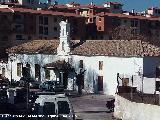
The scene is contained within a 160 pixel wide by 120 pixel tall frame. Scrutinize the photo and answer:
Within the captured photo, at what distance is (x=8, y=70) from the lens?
209ft

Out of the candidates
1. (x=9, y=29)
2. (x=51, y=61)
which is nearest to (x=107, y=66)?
(x=51, y=61)

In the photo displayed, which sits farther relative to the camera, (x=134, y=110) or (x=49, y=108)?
(x=134, y=110)

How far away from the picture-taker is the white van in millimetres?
20688

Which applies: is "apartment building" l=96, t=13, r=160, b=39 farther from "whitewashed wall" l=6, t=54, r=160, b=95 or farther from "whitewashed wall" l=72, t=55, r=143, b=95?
"whitewashed wall" l=72, t=55, r=143, b=95

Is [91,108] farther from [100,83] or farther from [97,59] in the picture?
[97,59]

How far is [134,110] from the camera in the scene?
28516 mm

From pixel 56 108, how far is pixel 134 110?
8.68m

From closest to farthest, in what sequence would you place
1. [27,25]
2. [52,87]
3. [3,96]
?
[3,96]
[52,87]
[27,25]

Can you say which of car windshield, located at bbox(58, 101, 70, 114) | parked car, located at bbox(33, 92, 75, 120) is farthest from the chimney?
car windshield, located at bbox(58, 101, 70, 114)

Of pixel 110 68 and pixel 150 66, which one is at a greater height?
pixel 150 66

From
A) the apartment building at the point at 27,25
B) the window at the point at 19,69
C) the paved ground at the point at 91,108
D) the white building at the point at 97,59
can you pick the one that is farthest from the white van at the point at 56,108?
the apartment building at the point at 27,25

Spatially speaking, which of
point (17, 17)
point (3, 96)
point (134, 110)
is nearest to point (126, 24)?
point (17, 17)

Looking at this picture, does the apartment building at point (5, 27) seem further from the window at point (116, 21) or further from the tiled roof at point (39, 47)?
the window at point (116, 21)

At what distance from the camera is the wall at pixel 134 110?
25359 mm
